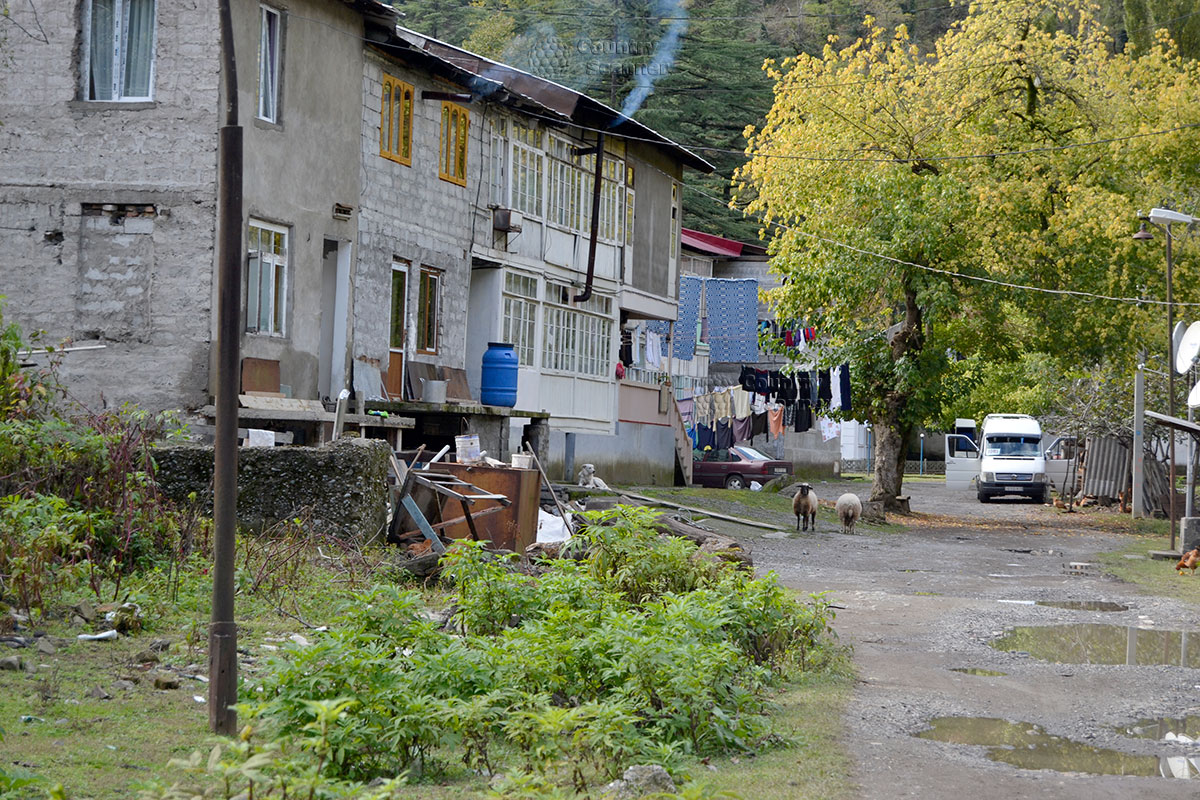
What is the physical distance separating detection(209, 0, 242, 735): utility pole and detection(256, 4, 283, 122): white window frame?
1103 centimetres

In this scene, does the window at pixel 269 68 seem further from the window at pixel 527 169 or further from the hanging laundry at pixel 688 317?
the hanging laundry at pixel 688 317

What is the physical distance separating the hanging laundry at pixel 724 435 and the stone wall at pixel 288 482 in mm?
27200

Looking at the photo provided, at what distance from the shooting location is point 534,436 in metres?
23.7

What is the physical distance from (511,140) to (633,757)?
747 inches

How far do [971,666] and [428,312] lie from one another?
13699mm

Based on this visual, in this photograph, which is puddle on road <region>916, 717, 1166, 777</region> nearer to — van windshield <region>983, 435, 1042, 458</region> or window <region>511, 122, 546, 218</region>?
window <region>511, 122, 546, 218</region>

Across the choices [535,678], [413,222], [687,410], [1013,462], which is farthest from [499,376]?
[1013,462]

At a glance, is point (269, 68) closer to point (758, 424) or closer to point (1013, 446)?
point (758, 424)

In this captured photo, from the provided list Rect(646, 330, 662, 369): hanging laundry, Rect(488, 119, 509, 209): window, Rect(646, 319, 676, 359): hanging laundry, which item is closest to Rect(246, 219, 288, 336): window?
Rect(488, 119, 509, 209): window

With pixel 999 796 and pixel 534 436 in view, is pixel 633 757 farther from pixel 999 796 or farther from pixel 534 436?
pixel 534 436

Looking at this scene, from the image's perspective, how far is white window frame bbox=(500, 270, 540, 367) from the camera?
24125 mm

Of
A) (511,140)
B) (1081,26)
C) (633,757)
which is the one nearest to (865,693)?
(633,757)

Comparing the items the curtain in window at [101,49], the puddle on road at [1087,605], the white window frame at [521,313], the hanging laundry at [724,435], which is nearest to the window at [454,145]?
the white window frame at [521,313]

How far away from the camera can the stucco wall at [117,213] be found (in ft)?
53.6
